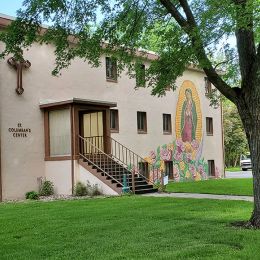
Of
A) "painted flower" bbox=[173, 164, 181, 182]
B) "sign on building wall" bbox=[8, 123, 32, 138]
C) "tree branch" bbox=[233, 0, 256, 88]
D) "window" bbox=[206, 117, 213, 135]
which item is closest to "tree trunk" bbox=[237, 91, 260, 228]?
"tree branch" bbox=[233, 0, 256, 88]

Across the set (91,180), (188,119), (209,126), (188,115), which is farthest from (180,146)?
(91,180)

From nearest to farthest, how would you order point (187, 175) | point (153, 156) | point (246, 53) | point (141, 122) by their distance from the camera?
point (246, 53), point (141, 122), point (153, 156), point (187, 175)

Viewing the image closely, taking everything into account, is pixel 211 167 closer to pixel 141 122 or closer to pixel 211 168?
pixel 211 168

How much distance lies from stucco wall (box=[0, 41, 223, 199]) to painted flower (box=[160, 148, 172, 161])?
3.06ft

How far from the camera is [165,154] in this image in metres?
28.0

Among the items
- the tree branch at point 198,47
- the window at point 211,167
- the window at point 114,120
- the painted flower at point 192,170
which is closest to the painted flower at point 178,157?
the painted flower at point 192,170

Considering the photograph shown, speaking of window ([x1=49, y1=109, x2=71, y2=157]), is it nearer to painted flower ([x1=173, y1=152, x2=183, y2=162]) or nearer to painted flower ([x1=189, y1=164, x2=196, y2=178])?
painted flower ([x1=173, y1=152, x2=183, y2=162])

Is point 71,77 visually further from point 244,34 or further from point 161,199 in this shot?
point 244,34

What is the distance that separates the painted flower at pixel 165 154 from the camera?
2783cm

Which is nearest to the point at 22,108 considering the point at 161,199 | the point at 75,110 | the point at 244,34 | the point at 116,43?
the point at 75,110

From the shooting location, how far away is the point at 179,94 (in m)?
30.0

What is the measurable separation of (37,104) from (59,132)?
1545mm

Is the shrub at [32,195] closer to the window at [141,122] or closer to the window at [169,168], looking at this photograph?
the window at [141,122]

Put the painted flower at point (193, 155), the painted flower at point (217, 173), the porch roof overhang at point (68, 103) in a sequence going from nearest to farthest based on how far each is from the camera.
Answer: the porch roof overhang at point (68, 103) < the painted flower at point (193, 155) < the painted flower at point (217, 173)
